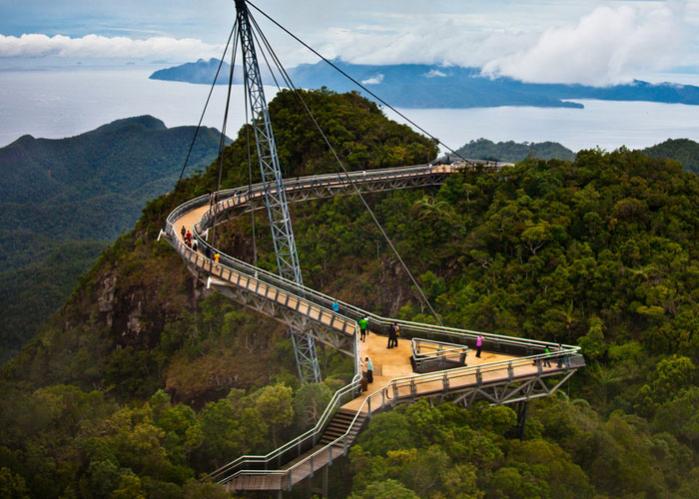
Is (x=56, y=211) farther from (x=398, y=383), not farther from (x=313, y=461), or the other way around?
(x=313, y=461)

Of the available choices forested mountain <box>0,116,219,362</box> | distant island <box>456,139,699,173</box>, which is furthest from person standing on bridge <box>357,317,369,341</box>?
forested mountain <box>0,116,219,362</box>

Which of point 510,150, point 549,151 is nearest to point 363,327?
point 549,151

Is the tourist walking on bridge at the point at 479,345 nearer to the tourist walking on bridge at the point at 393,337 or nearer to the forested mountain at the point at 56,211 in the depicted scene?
the tourist walking on bridge at the point at 393,337

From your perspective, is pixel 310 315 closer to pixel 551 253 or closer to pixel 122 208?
pixel 551 253

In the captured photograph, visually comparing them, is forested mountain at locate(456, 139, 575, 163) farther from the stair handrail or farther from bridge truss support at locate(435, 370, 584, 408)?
the stair handrail

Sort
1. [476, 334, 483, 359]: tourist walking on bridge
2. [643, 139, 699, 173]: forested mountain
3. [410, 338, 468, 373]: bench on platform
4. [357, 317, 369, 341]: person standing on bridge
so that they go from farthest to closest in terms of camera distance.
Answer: [643, 139, 699, 173]: forested mountain → [357, 317, 369, 341]: person standing on bridge → [476, 334, 483, 359]: tourist walking on bridge → [410, 338, 468, 373]: bench on platform

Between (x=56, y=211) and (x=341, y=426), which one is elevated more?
(x=341, y=426)

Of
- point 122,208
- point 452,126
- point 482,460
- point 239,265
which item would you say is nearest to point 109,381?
point 239,265
